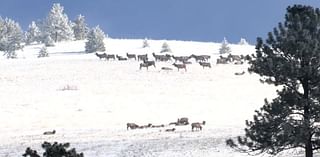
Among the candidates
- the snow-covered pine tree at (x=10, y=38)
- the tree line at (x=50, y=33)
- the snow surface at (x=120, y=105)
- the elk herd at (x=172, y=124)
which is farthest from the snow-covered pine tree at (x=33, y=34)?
the elk herd at (x=172, y=124)

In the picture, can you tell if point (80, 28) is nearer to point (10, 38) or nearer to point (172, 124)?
point (10, 38)

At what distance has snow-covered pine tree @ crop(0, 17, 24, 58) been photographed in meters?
103

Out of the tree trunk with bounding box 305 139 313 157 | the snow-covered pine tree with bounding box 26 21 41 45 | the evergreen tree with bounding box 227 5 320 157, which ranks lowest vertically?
the tree trunk with bounding box 305 139 313 157

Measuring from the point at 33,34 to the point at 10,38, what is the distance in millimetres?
27655

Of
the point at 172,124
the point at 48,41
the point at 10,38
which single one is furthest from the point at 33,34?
the point at 172,124

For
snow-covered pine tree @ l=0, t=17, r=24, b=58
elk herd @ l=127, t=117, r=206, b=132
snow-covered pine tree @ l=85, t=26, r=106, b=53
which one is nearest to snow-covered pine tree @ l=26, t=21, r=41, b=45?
snow-covered pine tree @ l=0, t=17, r=24, b=58

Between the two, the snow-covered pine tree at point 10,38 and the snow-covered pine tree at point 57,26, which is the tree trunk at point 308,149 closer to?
the snow-covered pine tree at point 10,38

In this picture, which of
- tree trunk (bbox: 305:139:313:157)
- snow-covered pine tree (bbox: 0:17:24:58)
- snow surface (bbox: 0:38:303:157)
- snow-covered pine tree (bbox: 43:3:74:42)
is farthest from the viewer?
Result: snow-covered pine tree (bbox: 43:3:74:42)

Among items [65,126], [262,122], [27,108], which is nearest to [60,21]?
[27,108]

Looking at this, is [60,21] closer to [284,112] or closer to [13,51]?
[13,51]

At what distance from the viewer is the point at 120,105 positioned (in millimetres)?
47938

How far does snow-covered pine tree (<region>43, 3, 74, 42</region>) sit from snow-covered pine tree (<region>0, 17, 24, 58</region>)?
7.63 meters

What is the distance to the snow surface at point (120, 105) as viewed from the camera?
29.8 meters

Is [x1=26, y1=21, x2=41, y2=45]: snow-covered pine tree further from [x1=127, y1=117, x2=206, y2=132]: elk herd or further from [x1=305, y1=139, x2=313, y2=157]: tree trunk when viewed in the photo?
[x1=305, y1=139, x2=313, y2=157]: tree trunk
